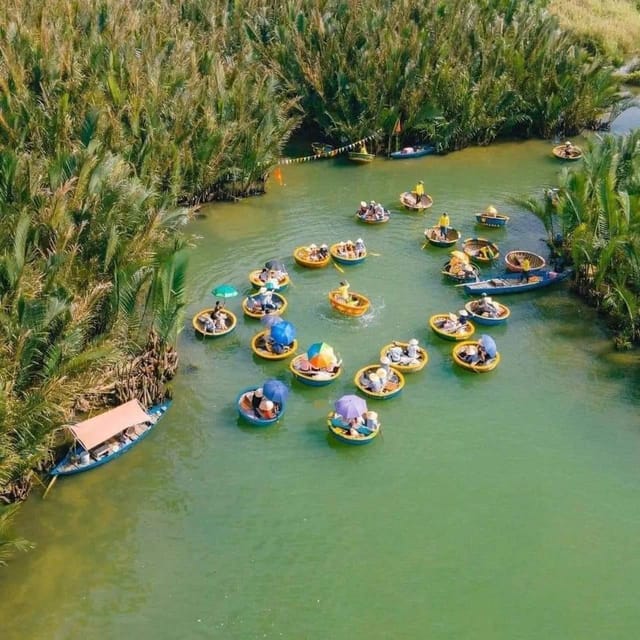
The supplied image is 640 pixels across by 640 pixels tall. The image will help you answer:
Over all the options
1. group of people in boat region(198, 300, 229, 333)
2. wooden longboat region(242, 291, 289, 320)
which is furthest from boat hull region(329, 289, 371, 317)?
group of people in boat region(198, 300, 229, 333)

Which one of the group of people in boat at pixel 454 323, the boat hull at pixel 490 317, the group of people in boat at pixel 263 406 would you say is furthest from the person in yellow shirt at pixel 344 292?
the group of people in boat at pixel 263 406

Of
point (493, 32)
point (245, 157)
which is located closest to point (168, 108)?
point (245, 157)

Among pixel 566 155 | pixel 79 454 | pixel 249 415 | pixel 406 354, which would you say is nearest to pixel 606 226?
pixel 406 354

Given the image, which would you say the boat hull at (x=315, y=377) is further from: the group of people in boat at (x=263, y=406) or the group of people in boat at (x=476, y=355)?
the group of people in boat at (x=476, y=355)

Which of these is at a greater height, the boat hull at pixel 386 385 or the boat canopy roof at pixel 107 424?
the boat canopy roof at pixel 107 424

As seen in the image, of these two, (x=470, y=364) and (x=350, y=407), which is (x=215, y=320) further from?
(x=470, y=364)

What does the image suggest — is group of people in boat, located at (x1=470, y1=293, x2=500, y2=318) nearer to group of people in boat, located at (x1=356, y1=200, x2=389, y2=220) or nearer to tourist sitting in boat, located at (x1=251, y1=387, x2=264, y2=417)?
group of people in boat, located at (x1=356, y1=200, x2=389, y2=220)

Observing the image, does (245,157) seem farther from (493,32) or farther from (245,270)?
(493,32)
